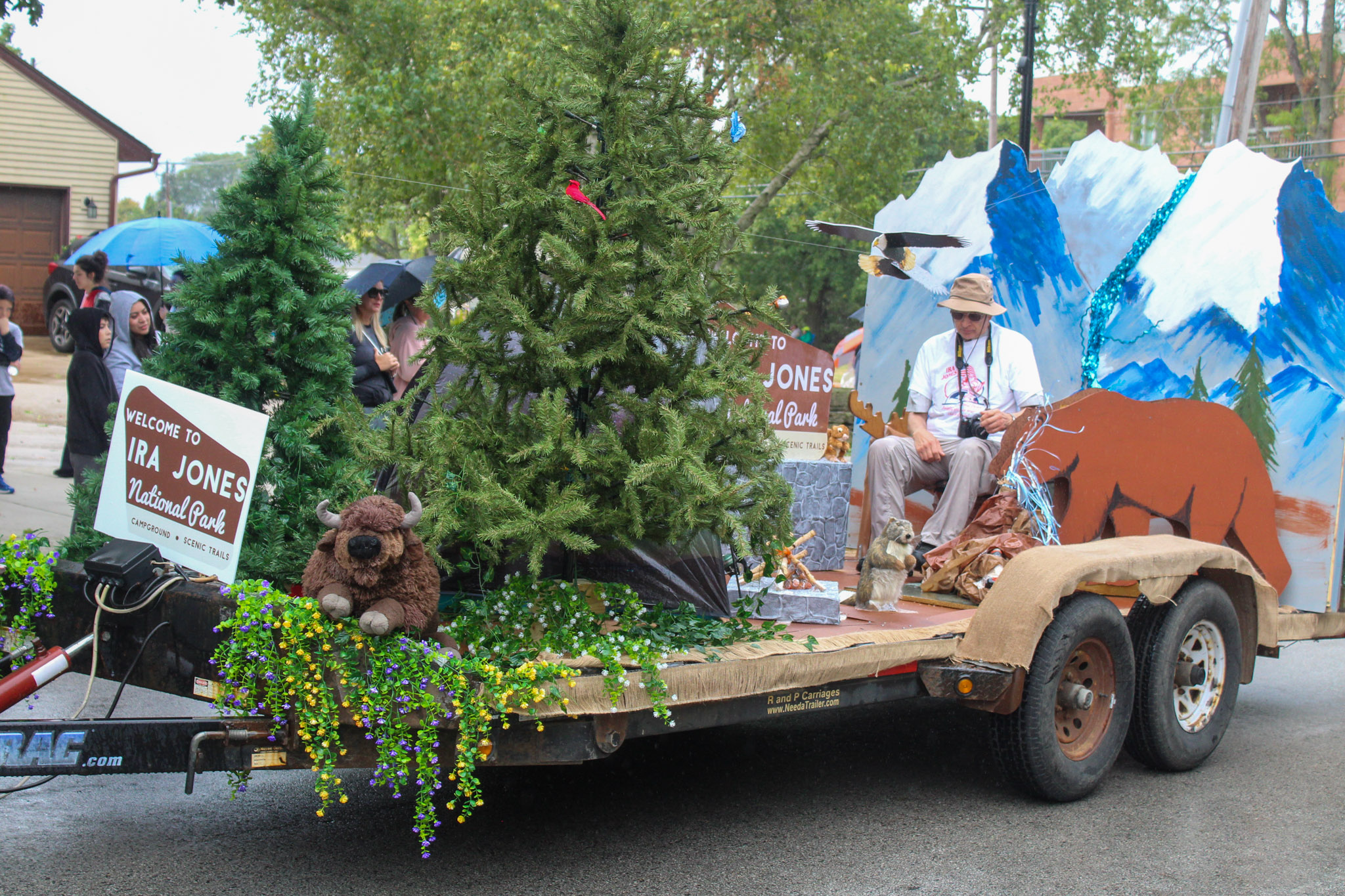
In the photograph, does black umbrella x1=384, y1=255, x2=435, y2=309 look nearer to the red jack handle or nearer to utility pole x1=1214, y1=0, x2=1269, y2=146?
the red jack handle

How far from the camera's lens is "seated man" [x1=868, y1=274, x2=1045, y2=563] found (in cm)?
593

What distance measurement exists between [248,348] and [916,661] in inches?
107

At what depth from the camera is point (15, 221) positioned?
23.6 m

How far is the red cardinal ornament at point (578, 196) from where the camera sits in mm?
4066

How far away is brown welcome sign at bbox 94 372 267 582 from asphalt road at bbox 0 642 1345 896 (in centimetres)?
106

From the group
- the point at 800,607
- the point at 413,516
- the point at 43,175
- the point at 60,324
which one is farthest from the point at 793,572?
the point at 43,175

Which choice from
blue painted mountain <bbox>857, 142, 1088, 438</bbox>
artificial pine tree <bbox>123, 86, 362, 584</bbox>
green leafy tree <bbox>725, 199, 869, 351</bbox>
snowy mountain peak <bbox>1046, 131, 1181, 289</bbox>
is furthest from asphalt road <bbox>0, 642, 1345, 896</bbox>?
green leafy tree <bbox>725, 199, 869, 351</bbox>

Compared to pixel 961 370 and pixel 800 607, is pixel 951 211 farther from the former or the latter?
pixel 800 607

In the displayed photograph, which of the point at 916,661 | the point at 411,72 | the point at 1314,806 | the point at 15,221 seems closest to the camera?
the point at 916,661

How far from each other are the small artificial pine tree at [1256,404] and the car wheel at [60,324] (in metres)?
18.8

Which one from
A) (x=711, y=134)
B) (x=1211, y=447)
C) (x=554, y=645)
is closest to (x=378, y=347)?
(x=711, y=134)

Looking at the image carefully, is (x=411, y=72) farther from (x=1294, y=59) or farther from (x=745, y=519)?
(x=1294, y=59)

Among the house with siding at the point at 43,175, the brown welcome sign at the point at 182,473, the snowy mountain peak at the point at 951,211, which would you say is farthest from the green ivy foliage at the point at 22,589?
the house with siding at the point at 43,175

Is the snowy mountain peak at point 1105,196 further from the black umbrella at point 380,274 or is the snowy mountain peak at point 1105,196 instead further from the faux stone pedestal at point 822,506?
the black umbrella at point 380,274
